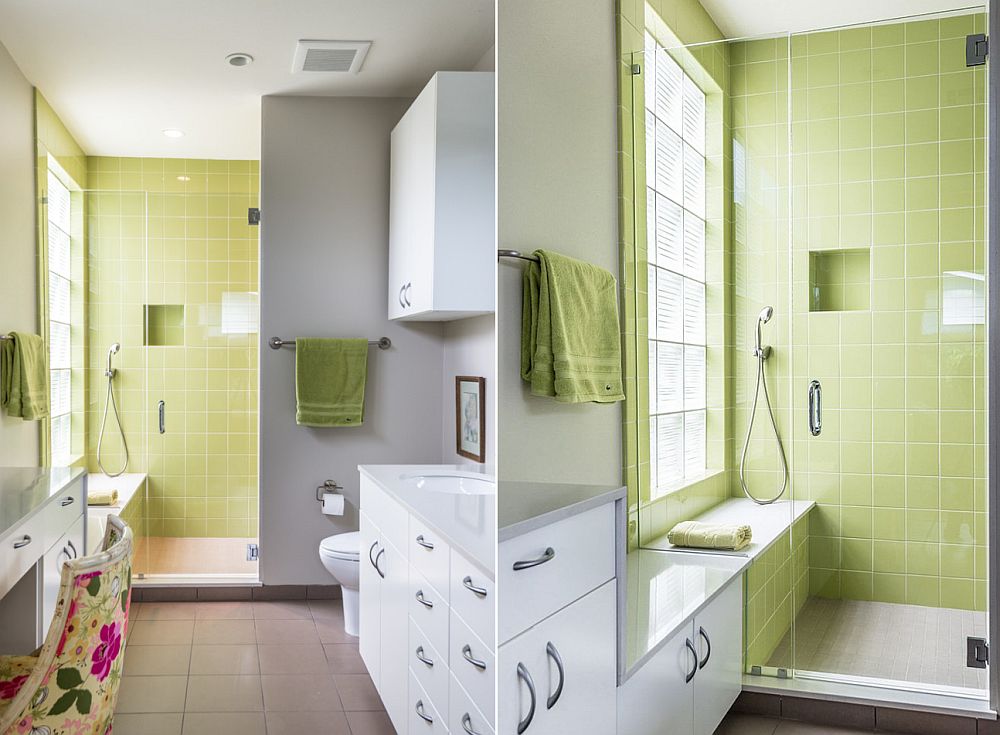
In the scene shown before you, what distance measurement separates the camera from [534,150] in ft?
3.99

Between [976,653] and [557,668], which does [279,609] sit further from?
[976,653]

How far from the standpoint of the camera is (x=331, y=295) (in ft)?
6.21

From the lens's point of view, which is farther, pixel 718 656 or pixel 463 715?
pixel 718 656

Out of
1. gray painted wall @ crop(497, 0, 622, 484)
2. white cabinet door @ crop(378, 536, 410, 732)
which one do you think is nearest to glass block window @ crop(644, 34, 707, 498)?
gray painted wall @ crop(497, 0, 622, 484)

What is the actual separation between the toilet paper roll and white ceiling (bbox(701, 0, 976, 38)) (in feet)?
5.20

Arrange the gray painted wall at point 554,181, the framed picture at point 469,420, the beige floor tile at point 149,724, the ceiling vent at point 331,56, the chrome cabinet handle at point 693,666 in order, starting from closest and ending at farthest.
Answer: the gray painted wall at point 554,181
the ceiling vent at point 331,56
the framed picture at point 469,420
the chrome cabinet handle at point 693,666
the beige floor tile at point 149,724

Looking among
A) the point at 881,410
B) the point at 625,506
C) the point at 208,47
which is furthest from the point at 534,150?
the point at 881,410

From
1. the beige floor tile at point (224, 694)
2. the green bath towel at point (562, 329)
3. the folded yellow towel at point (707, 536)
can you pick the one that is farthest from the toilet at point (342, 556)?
the green bath towel at point (562, 329)

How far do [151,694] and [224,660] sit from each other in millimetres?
239

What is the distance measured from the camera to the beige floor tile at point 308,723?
215 centimetres

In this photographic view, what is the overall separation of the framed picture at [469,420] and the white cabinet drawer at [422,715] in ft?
1.79

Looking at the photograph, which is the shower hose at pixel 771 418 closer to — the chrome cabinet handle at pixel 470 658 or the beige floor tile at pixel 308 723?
the chrome cabinet handle at pixel 470 658

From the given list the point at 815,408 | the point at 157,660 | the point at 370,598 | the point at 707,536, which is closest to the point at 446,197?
the point at 707,536

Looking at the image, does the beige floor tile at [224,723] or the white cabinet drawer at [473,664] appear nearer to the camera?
the white cabinet drawer at [473,664]
